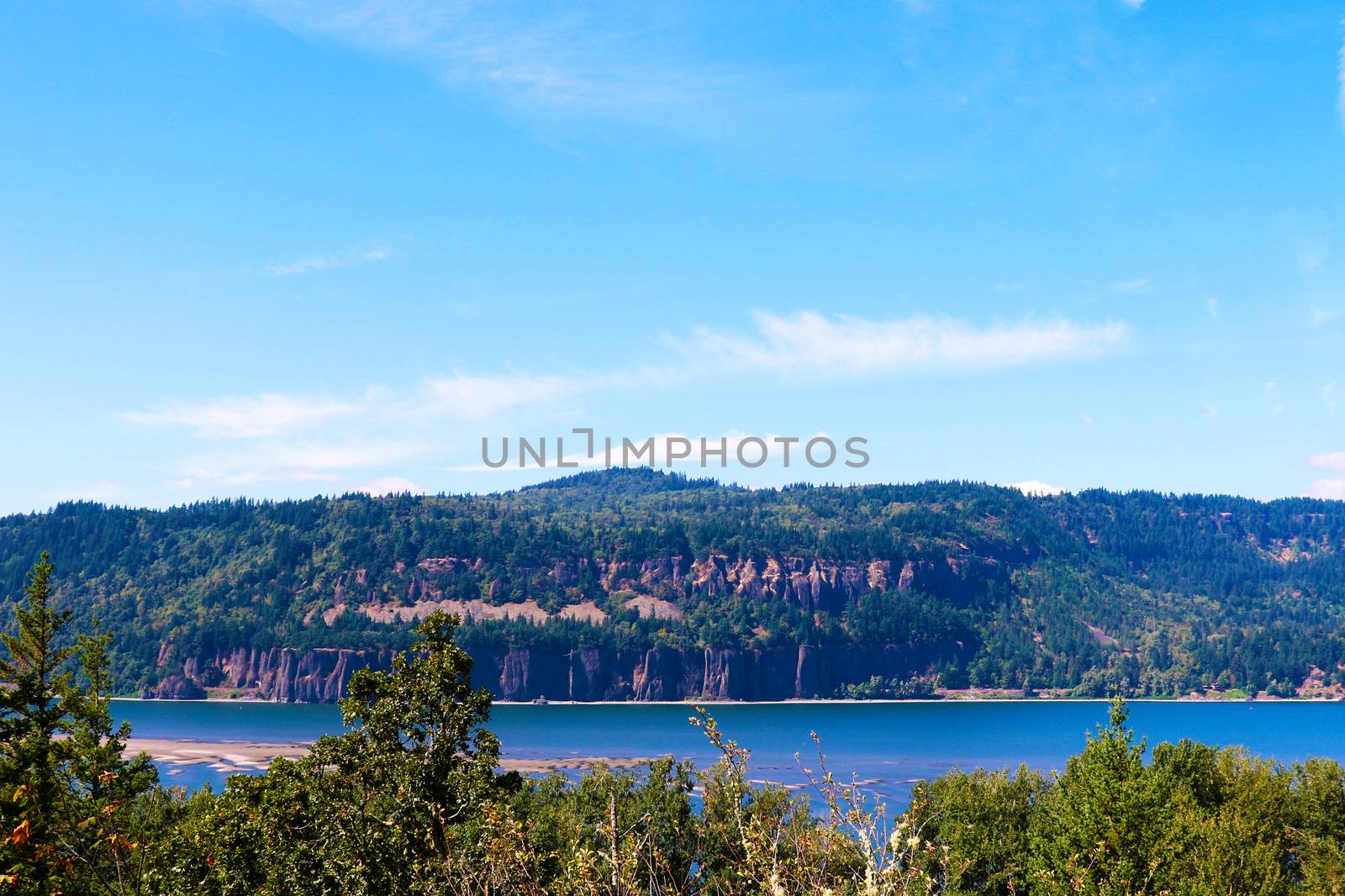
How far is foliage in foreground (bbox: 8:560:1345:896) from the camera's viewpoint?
13.8m

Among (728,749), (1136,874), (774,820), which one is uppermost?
(728,749)

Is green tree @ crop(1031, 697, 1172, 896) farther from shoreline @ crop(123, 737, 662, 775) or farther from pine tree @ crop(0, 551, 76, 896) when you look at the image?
shoreline @ crop(123, 737, 662, 775)

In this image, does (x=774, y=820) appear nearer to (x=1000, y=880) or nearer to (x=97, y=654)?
(x=97, y=654)

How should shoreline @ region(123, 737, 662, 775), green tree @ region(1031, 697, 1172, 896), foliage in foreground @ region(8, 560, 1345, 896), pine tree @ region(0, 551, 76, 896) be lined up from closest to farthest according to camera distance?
foliage in foreground @ region(8, 560, 1345, 896)
pine tree @ region(0, 551, 76, 896)
green tree @ region(1031, 697, 1172, 896)
shoreline @ region(123, 737, 662, 775)

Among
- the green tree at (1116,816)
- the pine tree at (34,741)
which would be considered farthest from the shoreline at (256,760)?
the pine tree at (34,741)

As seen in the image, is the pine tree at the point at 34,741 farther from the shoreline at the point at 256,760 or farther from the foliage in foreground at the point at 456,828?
the shoreline at the point at 256,760

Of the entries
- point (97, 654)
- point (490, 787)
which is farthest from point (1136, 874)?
point (97, 654)

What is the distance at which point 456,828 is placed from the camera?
98.5 feet

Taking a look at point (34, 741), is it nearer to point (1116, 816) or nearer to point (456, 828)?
point (456, 828)

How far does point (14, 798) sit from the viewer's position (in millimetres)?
30125

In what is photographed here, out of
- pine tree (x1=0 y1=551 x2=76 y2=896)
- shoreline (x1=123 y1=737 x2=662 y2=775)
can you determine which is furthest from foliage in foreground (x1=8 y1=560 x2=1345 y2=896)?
shoreline (x1=123 y1=737 x2=662 y2=775)

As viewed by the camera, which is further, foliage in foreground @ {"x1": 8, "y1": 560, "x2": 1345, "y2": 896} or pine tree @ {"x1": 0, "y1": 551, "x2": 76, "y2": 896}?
pine tree @ {"x1": 0, "y1": 551, "x2": 76, "y2": 896}

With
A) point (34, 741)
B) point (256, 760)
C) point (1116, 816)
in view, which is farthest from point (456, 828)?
point (256, 760)

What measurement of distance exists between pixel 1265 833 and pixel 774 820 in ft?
205
